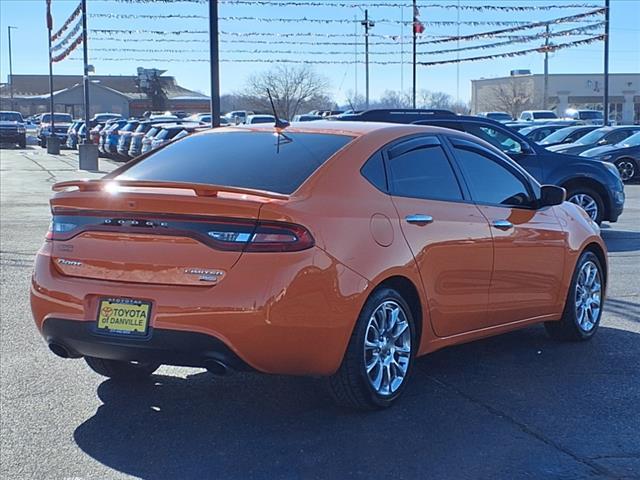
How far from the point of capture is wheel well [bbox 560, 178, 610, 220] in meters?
13.3

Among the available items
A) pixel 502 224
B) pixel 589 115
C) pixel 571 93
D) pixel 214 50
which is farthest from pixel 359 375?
pixel 571 93

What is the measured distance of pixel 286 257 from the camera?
4.62 metres

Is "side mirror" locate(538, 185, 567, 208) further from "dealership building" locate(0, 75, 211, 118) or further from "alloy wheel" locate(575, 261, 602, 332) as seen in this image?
"dealership building" locate(0, 75, 211, 118)

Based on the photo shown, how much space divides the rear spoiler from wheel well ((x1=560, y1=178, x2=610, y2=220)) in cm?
922

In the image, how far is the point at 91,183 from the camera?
5094mm

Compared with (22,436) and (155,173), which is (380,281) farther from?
(22,436)

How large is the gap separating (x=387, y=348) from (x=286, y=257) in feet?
3.28

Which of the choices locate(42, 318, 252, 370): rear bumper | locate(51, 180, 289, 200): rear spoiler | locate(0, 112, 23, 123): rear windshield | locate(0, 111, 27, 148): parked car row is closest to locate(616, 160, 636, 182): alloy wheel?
locate(51, 180, 289, 200): rear spoiler

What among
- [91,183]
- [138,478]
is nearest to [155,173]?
[91,183]

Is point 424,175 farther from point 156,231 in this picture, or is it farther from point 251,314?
point 156,231

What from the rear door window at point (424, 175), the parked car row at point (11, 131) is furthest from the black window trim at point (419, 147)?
the parked car row at point (11, 131)

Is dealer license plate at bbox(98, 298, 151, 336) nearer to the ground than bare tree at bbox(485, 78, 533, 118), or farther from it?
nearer to the ground

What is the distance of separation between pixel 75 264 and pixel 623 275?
21.9 ft

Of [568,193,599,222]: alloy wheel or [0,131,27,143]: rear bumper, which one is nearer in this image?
[568,193,599,222]: alloy wheel
